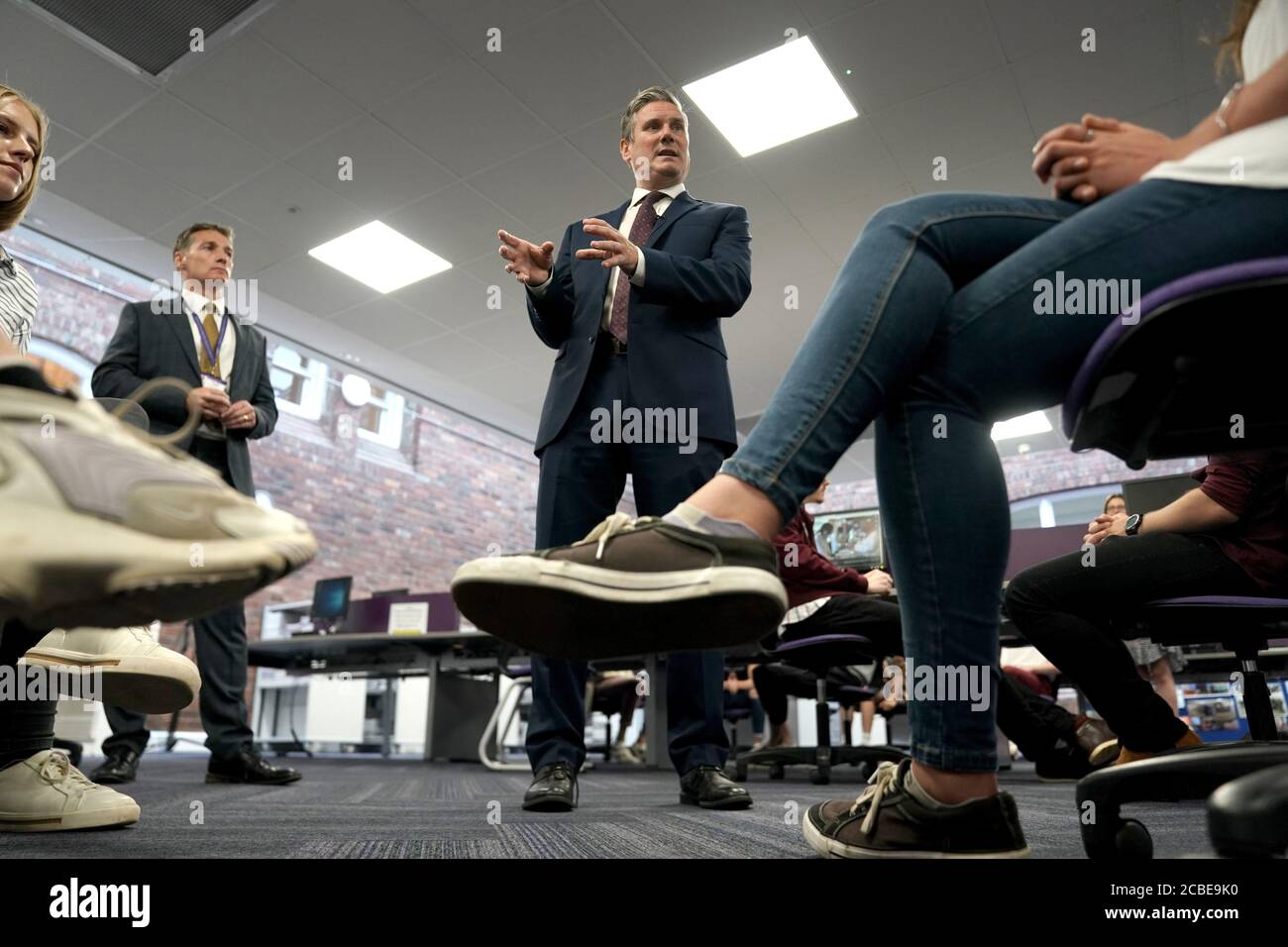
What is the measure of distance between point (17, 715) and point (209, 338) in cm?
130

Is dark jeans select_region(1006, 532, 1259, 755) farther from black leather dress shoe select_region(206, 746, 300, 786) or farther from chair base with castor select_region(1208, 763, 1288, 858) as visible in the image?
black leather dress shoe select_region(206, 746, 300, 786)

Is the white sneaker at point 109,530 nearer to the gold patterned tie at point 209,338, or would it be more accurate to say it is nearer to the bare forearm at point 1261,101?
the bare forearm at point 1261,101

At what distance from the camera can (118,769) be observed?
206cm

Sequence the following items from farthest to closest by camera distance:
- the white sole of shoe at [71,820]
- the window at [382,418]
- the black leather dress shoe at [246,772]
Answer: the window at [382,418] < the black leather dress shoe at [246,772] < the white sole of shoe at [71,820]

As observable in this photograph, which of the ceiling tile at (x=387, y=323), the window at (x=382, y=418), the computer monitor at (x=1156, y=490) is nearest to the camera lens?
the computer monitor at (x=1156, y=490)

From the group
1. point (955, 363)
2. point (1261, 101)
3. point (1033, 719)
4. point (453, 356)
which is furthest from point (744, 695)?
point (1261, 101)

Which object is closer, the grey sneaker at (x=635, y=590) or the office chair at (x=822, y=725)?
the grey sneaker at (x=635, y=590)

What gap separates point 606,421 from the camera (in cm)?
153

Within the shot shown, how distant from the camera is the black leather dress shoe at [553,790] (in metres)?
1.38

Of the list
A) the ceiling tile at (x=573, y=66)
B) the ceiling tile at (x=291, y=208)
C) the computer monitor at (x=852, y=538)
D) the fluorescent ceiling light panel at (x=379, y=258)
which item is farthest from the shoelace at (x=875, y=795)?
the fluorescent ceiling light panel at (x=379, y=258)

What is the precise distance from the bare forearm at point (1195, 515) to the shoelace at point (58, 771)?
1.82m

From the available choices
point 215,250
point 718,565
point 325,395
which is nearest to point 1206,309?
point 718,565

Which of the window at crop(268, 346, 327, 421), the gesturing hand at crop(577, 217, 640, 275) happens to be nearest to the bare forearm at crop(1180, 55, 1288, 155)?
the gesturing hand at crop(577, 217, 640, 275)
